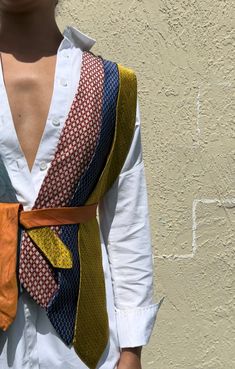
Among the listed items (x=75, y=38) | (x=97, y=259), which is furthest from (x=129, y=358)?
(x=75, y=38)

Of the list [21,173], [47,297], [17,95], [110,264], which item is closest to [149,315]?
[110,264]

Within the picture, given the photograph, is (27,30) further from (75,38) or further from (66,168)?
(66,168)

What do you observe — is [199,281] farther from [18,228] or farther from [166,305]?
[18,228]

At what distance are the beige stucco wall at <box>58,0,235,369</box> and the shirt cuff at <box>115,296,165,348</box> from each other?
128 centimetres

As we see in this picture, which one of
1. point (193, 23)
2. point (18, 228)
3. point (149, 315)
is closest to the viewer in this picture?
point (18, 228)

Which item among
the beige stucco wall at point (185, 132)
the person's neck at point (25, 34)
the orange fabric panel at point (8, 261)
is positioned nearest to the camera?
the orange fabric panel at point (8, 261)

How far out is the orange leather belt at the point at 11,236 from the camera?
1.36m

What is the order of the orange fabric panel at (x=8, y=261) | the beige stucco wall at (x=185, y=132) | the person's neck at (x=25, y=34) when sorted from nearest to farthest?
the orange fabric panel at (x=8, y=261) → the person's neck at (x=25, y=34) → the beige stucco wall at (x=185, y=132)

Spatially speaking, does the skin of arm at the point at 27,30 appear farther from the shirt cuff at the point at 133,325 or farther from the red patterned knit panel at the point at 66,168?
the shirt cuff at the point at 133,325

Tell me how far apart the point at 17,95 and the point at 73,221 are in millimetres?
272

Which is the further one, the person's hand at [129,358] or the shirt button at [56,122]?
the person's hand at [129,358]

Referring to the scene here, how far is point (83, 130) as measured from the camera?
143 cm

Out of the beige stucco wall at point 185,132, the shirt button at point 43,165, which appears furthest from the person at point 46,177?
the beige stucco wall at point 185,132

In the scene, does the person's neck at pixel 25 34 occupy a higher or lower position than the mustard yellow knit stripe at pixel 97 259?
higher
